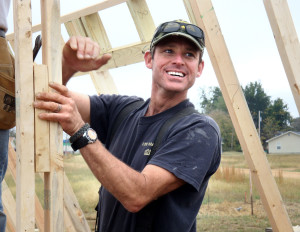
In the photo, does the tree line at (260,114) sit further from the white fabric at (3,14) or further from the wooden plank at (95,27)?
the white fabric at (3,14)

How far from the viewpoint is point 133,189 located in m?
1.72

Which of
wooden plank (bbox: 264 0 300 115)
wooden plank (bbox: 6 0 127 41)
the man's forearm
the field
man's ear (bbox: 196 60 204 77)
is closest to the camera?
the man's forearm

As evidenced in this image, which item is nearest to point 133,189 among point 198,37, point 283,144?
point 198,37

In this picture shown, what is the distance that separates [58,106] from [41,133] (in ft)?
0.41

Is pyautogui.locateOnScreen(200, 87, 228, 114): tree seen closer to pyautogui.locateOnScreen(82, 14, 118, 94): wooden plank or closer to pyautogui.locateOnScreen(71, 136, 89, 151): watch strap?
pyautogui.locateOnScreen(82, 14, 118, 94): wooden plank

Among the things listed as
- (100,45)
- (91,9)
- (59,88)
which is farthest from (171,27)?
(100,45)

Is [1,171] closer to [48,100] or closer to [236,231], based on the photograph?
[48,100]

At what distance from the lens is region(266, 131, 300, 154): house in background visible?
492 centimetres

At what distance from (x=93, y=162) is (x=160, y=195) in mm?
397

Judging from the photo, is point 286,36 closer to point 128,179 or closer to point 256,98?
point 128,179

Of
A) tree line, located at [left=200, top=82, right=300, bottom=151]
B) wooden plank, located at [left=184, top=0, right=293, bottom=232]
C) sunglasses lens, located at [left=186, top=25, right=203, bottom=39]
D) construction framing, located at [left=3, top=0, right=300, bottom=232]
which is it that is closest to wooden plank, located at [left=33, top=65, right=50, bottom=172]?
construction framing, located at [left=3, top=0, right=300, bottom=232]

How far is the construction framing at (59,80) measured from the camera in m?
1.50

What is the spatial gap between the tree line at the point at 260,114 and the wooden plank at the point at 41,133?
3858 millimetres

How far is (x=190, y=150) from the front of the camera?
188 cm
